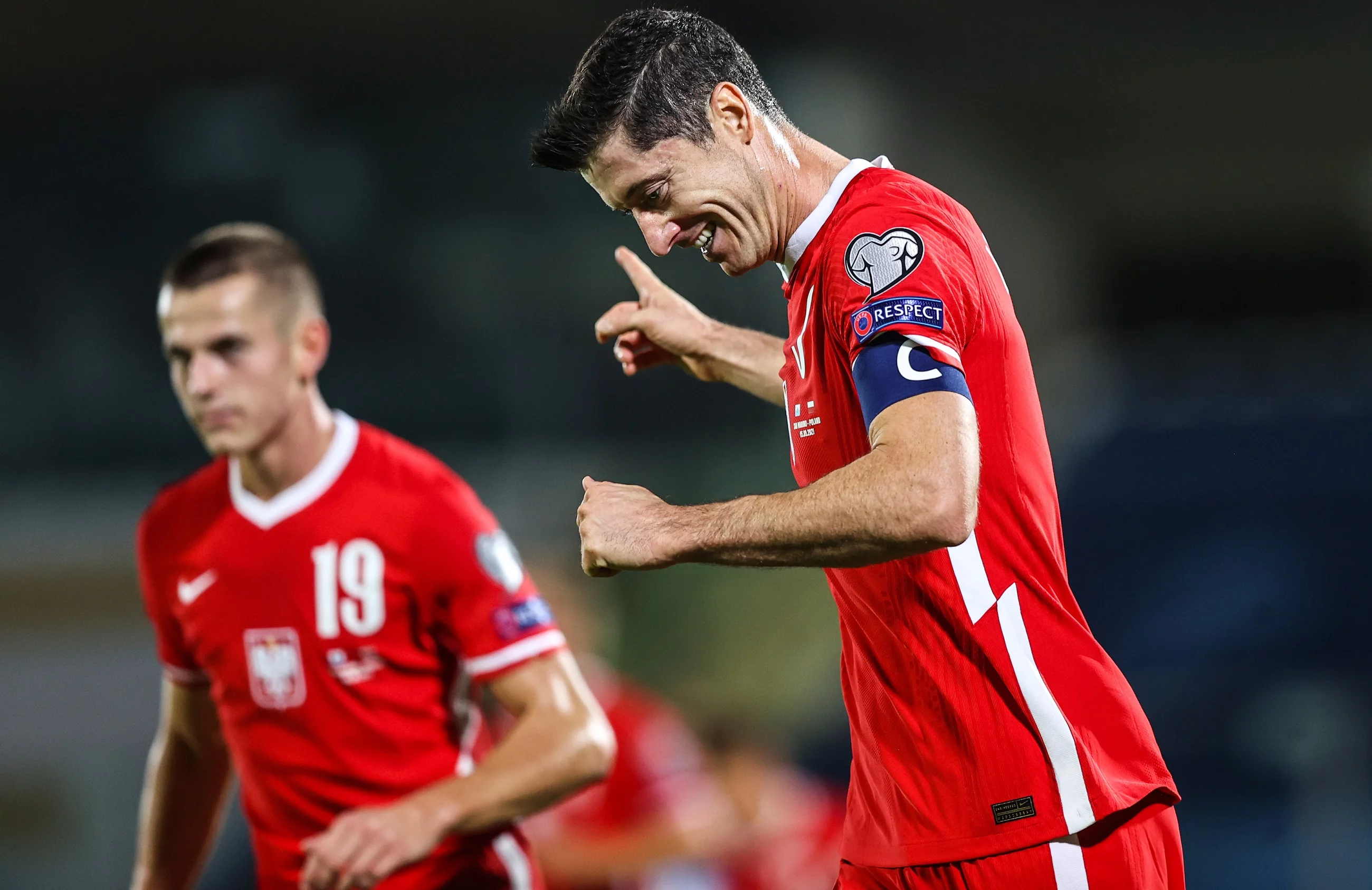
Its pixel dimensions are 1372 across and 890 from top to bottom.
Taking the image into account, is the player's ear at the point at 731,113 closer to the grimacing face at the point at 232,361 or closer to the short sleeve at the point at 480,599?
the short sleeve at the point at 480,599

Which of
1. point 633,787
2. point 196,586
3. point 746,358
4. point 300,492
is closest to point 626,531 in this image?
point 746,358

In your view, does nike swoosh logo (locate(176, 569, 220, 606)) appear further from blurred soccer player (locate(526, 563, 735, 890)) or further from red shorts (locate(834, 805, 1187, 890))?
red shorts (locate(834, 805, 1187, 890))

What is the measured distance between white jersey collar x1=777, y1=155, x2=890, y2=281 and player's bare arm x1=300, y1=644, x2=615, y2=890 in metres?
1.37

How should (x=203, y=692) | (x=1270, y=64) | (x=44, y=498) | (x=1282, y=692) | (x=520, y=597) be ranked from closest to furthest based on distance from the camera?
(x=520, y=597) < (x=203, y=692) < (x=1282, y=692) < (x=44, y=498) < (x=1270, y=64)

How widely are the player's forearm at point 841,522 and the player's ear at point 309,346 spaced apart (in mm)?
1917

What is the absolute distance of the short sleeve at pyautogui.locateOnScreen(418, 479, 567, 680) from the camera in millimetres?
3156

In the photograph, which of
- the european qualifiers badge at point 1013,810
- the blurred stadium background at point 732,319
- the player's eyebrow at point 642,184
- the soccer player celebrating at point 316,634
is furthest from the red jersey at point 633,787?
the player's eyebrow at point 642,184

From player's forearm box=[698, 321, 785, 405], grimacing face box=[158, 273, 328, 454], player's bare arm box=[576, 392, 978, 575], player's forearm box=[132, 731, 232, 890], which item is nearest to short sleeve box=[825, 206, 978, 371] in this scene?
player's bare arm box=[576, 392, 978, 575]

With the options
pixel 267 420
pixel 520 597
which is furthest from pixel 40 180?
pixel 520 597

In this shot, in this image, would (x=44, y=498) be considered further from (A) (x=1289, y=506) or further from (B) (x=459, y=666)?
(A) (x=1289, y=506)

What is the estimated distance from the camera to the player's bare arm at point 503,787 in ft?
8.96

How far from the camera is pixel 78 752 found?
7.25m

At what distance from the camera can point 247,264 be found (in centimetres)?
353

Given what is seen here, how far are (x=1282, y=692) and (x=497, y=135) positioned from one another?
6.15 m
